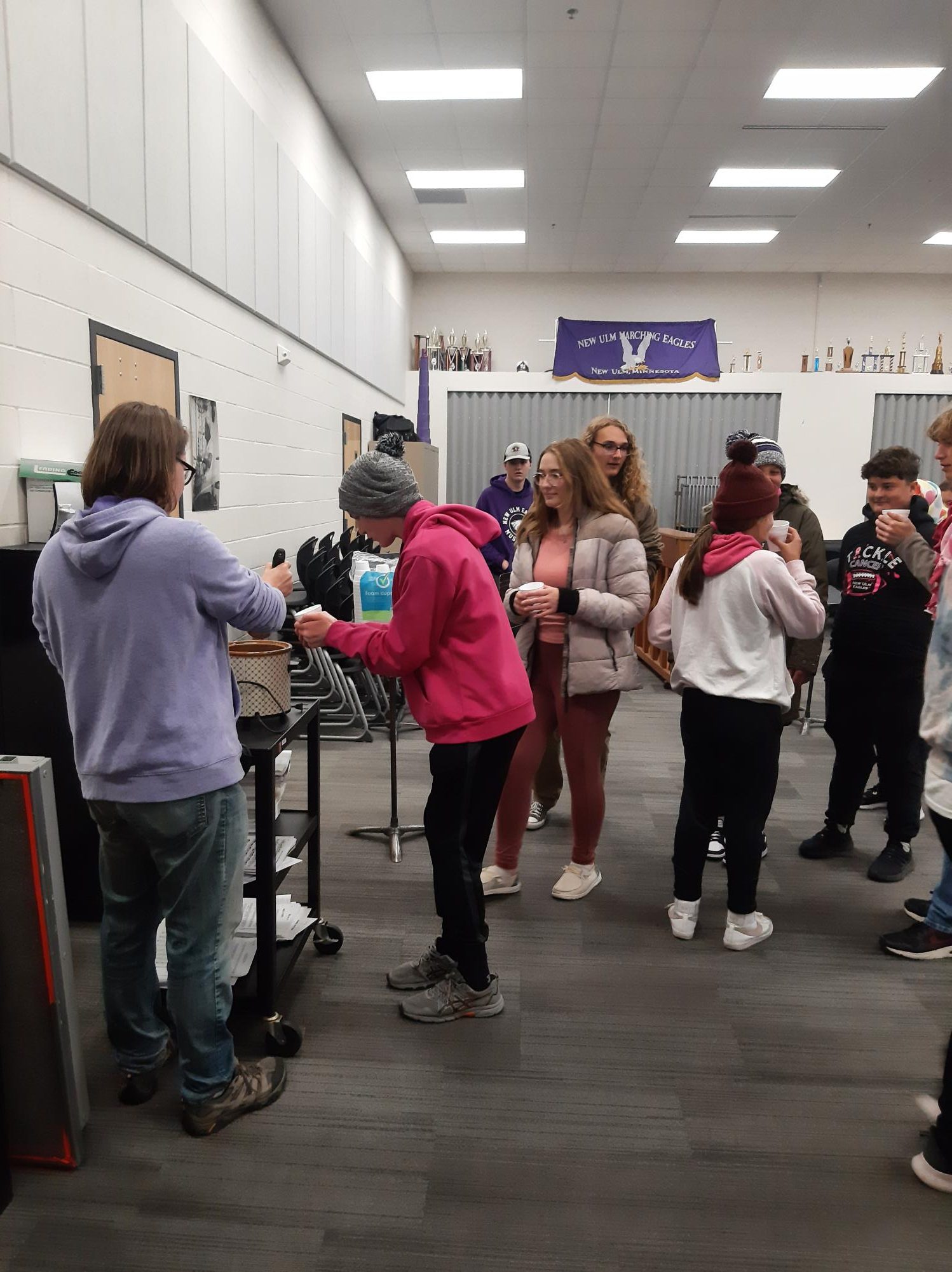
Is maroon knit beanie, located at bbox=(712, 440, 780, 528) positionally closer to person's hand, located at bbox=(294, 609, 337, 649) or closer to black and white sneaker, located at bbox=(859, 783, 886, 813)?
person's hand, located at bbox=(294, 609, 337, 649)

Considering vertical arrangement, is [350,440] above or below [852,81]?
below

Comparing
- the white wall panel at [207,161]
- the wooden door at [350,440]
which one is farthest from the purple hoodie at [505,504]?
the white wall panel at [207,161]

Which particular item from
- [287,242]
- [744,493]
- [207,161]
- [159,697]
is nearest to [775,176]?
[287,242]

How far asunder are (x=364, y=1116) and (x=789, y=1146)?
2.93 ft

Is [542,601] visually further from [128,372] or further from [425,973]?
[128,372]

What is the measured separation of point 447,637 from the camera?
1.97 metres

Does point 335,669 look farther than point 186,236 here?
Yes

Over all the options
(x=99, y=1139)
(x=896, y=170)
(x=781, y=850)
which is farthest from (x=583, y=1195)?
(x=896, y=170)

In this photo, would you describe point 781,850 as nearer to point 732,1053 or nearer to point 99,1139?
point 732,1053

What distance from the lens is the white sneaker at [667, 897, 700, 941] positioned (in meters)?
2.63

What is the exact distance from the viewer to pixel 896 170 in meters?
6.70

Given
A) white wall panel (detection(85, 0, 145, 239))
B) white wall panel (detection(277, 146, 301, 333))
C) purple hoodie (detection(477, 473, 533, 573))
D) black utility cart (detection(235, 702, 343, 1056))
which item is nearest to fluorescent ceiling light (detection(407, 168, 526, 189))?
white wall panel (detection(277, 146, 301, 333))

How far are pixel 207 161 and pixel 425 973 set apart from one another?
135 inches

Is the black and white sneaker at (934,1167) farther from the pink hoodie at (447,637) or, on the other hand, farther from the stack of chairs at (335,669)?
the stack of chairs at (335,669)
